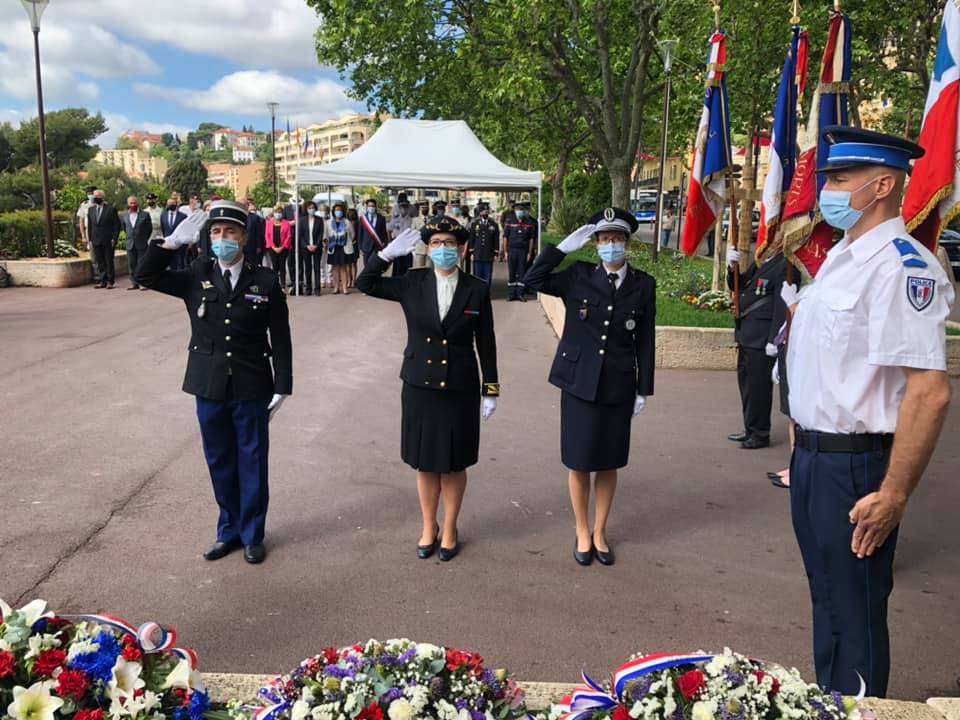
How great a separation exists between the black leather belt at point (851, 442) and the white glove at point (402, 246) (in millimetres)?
2582

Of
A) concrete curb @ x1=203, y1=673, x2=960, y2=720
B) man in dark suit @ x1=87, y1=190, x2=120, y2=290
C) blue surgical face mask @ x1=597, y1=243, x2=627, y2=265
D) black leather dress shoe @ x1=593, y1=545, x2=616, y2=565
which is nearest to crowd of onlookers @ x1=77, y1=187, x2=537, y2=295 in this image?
man in dark suit @ x1=87, y1=190, x2=120, y2=290

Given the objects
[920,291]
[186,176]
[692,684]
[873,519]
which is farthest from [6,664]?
[186,176]

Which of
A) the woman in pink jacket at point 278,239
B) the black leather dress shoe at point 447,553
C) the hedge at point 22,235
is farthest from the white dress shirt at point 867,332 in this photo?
the hedge at point 22,235

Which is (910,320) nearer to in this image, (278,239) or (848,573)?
(848,573)

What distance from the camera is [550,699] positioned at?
2.20 metres

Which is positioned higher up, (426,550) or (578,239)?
(578,239)

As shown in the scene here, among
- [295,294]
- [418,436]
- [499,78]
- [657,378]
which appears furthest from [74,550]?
[499,78]

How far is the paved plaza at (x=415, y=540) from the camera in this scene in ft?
12.2

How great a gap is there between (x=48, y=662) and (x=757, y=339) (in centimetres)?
580

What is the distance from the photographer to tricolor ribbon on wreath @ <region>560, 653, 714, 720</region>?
1904mm

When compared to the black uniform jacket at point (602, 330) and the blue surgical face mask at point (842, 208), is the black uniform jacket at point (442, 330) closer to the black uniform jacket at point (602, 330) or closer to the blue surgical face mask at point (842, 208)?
the black uniform jacket at point (602, 330)

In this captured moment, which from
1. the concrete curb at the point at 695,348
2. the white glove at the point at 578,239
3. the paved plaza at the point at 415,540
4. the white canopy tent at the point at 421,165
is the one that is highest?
the white canopy tent at the point at 421,165

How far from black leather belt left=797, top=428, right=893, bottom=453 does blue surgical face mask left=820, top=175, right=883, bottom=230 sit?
2.18 ft

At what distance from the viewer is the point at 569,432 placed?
458cm
